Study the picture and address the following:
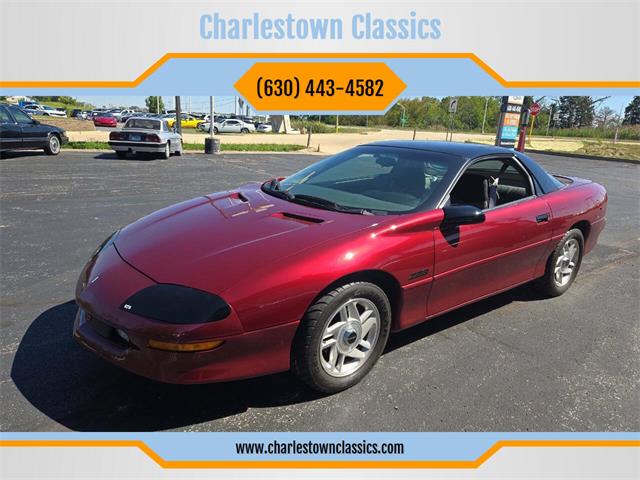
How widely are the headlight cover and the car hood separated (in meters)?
0.05

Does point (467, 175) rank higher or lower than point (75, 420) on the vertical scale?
higher

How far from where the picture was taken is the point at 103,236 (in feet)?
18.6

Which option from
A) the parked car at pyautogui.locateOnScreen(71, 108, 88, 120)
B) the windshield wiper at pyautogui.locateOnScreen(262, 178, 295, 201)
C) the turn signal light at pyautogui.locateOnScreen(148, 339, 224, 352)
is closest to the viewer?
the turn signal light at pyautogui.locateOnScreen(148, 339, 224, 352)

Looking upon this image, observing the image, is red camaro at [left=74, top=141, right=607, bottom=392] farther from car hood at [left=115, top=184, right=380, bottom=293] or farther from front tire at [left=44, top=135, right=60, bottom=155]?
front tire at [left=44, top=135, right=60, bottom=155]

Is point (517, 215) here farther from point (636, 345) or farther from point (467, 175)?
point (636, 345)

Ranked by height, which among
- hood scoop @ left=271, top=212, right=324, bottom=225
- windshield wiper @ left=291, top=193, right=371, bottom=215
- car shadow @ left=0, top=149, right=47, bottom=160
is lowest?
car shadow @ left=0, top=149, right=47, bottom=160

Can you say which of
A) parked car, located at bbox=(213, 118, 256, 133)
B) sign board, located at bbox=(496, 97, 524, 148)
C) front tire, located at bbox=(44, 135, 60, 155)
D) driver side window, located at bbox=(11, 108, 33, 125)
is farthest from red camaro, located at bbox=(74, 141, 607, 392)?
parked car, located at bbox=(213, 118, 256, 133)

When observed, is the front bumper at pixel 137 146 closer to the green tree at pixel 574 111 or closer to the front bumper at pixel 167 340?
the front bumper at pixel 167 340

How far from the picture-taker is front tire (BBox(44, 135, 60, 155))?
13.6m

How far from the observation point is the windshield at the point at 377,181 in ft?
10.7

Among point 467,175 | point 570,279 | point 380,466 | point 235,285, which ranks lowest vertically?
point 380,466

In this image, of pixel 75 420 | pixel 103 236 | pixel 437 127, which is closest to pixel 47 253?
pixel 103 236

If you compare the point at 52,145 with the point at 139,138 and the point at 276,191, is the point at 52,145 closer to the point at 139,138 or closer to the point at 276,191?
the point at 139,138

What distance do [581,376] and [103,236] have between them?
5209 mm
